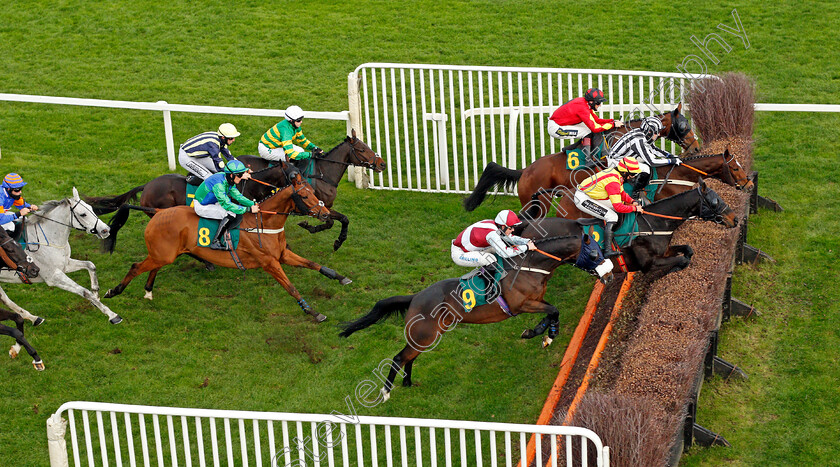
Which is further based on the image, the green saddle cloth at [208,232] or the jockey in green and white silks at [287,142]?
the jockey in green and white silks at [287,142]

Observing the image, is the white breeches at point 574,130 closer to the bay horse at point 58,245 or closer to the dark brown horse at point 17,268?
the bay horse at point 58,245

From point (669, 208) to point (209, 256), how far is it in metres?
4.58

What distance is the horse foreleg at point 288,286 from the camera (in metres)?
10.0

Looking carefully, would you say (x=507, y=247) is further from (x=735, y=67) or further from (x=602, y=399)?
(x=735, y=67)

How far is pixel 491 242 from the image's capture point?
Result: 853 centimetres

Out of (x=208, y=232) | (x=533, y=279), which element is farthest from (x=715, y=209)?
(x=208, y=232)

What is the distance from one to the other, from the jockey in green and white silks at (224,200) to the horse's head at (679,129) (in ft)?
15.2

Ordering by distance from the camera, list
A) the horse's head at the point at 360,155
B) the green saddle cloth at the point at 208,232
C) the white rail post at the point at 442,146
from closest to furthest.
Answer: the green saddle cloth at the point at 208,232, the horse's head at the point at 360,155, the white rail post at the point at 442,146

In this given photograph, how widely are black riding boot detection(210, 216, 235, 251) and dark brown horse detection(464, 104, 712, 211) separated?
293cm

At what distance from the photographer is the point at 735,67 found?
14.9m

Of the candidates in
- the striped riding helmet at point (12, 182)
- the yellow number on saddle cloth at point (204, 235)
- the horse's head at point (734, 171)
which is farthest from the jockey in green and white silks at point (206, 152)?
the horse's head at point (734, 171)

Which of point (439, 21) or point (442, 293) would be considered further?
point (439, 21)

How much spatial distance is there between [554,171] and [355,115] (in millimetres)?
3252

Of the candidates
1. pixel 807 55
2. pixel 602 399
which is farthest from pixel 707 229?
pixel 807 55
